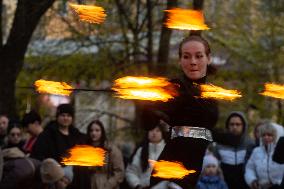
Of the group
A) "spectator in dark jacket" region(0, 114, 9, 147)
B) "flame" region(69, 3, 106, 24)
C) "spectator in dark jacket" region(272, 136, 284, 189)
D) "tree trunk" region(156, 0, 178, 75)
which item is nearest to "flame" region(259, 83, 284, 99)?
"flame" region(69, 3, 106, 24)

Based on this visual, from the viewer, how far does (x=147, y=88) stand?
5598 millimetres

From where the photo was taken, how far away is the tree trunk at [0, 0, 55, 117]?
1123 cm

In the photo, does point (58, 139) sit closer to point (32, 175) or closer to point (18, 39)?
point (32, 175)

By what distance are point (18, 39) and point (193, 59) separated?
595 cm

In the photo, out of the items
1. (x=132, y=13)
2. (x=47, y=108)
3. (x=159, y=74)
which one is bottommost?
(x=47, y=108)

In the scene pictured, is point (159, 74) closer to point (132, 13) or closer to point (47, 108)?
point (132, 13)

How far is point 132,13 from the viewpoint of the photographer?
16438 millimetres

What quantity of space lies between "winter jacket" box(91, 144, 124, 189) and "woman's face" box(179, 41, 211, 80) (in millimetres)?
3416

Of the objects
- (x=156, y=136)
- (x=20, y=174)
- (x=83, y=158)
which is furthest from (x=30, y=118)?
(x=83, y=158)

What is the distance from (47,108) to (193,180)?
46.3 feet

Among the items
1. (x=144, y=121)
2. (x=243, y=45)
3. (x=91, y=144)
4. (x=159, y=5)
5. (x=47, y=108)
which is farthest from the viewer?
(x=47, y=108)

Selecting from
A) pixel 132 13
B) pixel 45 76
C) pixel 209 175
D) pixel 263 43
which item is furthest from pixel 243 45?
pixel 209 175

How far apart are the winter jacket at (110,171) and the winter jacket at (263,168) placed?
1.68 metres

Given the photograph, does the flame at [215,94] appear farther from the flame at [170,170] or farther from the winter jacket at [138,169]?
the winter jacket at [138,169]
